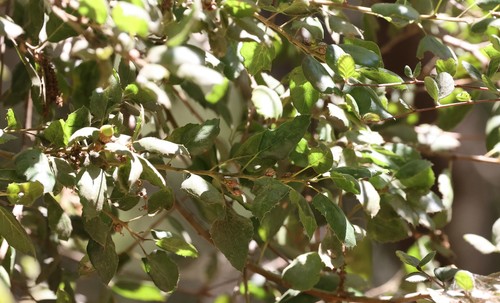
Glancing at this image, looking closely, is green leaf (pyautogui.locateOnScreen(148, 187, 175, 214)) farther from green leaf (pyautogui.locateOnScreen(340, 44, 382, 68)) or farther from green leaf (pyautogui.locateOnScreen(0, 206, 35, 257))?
green leaf (pyautogui.locateOnScreen(340, 44, 382, 68))

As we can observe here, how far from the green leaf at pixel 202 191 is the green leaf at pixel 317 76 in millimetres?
135

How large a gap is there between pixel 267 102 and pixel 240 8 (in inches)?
7.0

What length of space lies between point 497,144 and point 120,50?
596 millimetres

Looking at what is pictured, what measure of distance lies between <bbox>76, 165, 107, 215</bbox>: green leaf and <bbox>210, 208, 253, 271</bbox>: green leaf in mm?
139

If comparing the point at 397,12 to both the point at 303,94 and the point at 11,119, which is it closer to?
the point at 303,94

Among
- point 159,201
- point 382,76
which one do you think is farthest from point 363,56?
point 159,201

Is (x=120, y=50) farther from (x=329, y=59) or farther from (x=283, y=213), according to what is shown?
(x=283, y=213)

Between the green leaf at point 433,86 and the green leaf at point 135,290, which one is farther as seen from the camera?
the green leaf at point 135,290

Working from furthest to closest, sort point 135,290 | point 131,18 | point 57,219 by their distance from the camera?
point 135,290 → point 57,219 → point 131,18

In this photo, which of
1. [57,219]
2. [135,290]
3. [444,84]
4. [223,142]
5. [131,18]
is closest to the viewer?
[131,18]

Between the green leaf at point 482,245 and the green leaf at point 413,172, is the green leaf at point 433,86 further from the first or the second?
the green leaf at point 482,245

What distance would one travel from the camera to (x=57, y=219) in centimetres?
90

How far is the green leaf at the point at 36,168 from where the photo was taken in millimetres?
695

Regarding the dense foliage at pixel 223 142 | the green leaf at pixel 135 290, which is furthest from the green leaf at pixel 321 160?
the green leaf at pixel 135 290
